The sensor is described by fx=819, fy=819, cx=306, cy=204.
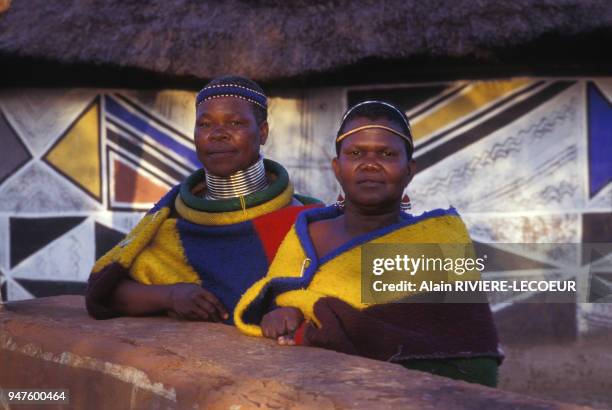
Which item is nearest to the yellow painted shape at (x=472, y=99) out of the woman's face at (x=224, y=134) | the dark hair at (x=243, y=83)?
the dark hair at (x=243, y=83)

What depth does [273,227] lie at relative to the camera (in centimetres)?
253

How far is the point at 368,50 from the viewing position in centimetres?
468

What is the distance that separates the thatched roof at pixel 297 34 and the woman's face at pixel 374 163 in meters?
2.64

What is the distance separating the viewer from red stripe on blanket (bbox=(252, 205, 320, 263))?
2.52m

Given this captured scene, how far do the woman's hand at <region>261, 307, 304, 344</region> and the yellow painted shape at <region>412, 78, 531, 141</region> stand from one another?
129 inches

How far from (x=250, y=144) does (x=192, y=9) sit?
2887mm

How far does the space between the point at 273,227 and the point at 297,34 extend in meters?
2.59

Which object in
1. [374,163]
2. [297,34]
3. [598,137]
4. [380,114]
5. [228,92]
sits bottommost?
[374,163]

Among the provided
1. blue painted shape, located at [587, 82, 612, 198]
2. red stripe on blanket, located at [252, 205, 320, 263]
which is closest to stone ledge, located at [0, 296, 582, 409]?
red stripe on blanket, located at [252, 205, 320, 263]

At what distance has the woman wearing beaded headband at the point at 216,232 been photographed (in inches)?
98.2

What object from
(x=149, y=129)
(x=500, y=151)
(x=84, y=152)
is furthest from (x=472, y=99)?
(x=84, y=152)

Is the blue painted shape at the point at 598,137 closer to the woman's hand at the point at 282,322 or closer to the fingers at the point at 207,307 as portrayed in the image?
the fingers at the point at 207,307

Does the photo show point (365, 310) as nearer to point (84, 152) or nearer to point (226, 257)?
point (226, 257)

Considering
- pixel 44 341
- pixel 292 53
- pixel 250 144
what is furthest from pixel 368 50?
pixel 44 341
